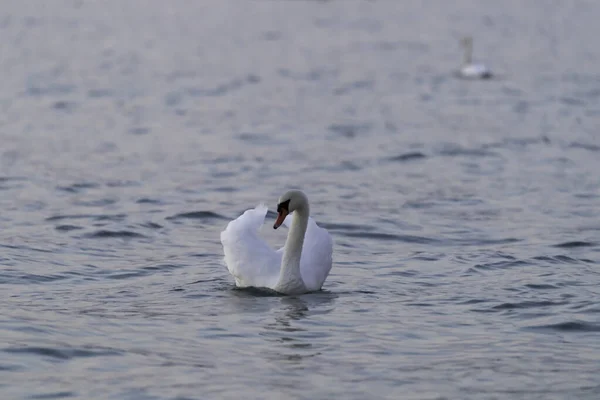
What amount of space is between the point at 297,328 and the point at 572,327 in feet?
7.41

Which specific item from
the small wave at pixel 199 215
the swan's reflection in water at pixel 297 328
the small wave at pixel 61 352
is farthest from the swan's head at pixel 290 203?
the small wave at pixel 199 215

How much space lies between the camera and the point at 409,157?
2173cm

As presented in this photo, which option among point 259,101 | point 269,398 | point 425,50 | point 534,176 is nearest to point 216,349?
point 269,398

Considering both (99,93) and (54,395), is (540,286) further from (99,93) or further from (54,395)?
(99,93)

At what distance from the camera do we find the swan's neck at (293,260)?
1191cm

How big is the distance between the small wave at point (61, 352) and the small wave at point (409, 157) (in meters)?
12.1

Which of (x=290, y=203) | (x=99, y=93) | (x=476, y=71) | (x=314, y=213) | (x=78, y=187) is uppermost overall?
(x=476, y=71)

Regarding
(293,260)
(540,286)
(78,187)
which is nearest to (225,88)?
(78,187)

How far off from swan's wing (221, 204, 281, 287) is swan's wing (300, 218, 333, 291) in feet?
0.87

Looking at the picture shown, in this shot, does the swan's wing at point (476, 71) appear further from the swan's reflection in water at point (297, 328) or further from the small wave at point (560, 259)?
the swan's reflection in water at point (297, 328)

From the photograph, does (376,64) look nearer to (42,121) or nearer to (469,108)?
(469,108)

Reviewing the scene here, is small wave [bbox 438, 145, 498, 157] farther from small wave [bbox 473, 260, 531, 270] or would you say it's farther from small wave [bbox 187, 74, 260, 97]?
small wave [bbox 473, 260, 531, 270]

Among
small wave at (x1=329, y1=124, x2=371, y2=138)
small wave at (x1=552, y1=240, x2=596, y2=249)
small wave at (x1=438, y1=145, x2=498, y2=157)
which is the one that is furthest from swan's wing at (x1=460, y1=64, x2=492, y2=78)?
small wave at (x1=552, y1=240, x2=596, y2=249)

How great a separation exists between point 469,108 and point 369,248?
14.2 metres
